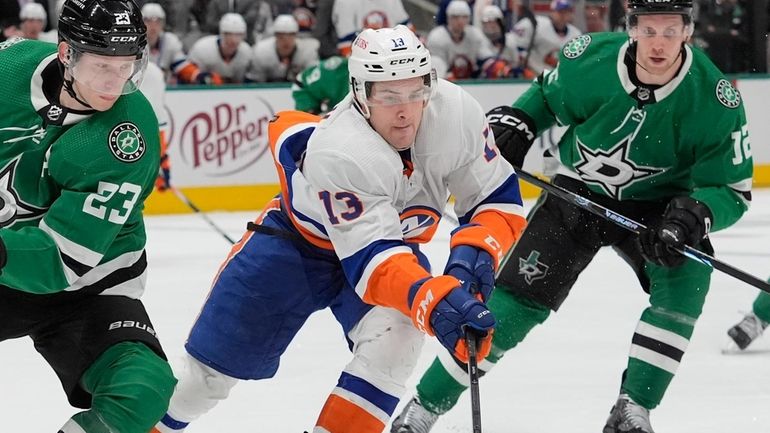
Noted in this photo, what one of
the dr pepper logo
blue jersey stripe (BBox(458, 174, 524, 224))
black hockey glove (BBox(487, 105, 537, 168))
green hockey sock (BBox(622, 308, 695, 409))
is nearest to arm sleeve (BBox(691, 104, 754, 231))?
green hockey sock (BBox(622, 308, 695, 409))

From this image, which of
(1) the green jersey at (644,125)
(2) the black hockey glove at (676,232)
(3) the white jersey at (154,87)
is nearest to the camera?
(2) the black hockey glove at (676,232)

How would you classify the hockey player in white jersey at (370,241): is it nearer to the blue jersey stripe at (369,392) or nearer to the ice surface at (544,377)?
the blue jersey stripe at (369,392)

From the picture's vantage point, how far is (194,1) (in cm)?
792

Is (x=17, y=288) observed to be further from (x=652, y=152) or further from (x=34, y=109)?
(x=652, y=152)

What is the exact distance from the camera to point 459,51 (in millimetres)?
8289

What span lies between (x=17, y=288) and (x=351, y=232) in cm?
62

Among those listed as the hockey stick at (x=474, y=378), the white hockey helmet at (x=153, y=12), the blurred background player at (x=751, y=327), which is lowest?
the white hockey helmet at (x=153, y=12)

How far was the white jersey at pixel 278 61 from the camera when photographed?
25.6 ft

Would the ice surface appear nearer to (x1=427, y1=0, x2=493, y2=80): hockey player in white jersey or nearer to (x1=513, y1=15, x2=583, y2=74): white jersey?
(x1=427, y1=0, x2=493, y2=80): hockey player in white jersey

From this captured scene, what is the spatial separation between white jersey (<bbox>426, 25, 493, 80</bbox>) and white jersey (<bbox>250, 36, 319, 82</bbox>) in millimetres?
816

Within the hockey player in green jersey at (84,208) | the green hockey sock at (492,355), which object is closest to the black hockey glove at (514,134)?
the green hockey sock at (492,355)

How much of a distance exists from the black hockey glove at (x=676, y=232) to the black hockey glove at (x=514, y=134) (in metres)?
0.40

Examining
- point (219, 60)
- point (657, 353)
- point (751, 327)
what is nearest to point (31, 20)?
point (219, 60)

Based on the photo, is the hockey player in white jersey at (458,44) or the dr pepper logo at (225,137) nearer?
the dr pepper logo at (225,137)
